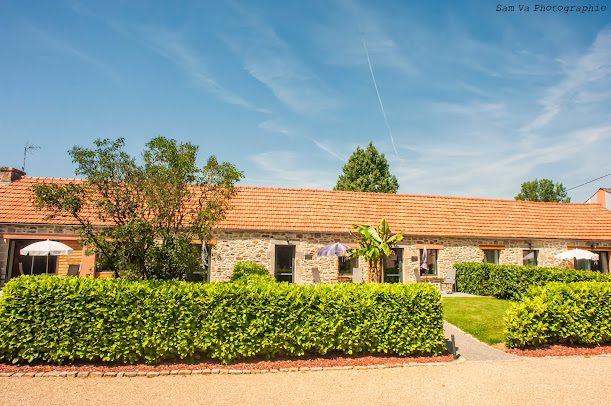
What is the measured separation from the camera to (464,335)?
1084 cm

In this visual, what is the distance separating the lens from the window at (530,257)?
20417mm

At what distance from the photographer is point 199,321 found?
8.15 m

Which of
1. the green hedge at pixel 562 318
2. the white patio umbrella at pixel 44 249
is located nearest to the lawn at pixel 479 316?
the green hedge at pixel 562 318

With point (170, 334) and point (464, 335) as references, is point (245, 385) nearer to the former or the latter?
point (170, 334)

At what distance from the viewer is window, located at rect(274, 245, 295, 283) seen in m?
17.7

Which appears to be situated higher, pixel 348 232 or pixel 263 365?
pixel 348 232

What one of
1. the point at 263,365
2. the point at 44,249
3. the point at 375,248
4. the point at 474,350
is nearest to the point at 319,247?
the point at 375,248

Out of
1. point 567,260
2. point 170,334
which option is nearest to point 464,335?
point 170,334

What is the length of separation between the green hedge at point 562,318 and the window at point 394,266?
8.55 metres

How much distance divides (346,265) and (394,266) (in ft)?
7.69

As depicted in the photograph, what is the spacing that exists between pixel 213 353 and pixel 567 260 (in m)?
19.8

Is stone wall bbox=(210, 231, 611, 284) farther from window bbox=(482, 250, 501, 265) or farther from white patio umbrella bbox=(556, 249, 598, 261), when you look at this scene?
white patio umbrella bbox=(556, 249, 598, 261)

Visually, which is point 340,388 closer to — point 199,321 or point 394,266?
point 199,321

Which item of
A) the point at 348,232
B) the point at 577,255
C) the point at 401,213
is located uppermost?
the point at 401,213
